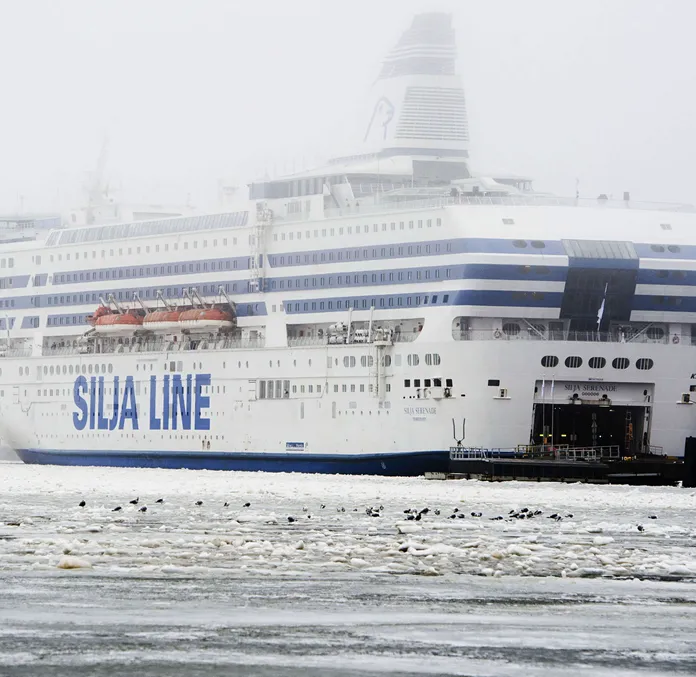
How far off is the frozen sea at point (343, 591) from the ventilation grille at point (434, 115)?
31151mm

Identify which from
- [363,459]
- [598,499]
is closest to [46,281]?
[363,459]

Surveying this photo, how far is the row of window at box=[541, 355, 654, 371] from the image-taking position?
56.2 meters

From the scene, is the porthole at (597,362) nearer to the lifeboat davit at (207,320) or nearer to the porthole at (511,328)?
the porthole at (511,328)

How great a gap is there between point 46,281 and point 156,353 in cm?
878

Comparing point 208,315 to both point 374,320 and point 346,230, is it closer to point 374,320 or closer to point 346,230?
point 346,230

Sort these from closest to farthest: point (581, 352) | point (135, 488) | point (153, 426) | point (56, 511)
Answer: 1. point (56, 511)
2. point (135, 488)
3. point (581, 352)
4. point (153, 426)

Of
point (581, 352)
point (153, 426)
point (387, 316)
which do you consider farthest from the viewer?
point (153, 426)

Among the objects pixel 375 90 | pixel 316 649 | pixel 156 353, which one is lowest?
pixel 316 649

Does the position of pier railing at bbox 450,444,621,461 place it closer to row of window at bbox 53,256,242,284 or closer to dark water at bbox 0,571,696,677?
row of window at bbox 53,256,242,284

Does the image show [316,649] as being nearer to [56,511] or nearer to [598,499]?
[56,511]

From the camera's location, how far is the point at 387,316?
60.1 metres

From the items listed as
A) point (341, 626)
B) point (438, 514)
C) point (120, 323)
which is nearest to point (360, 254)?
point (120, 323)

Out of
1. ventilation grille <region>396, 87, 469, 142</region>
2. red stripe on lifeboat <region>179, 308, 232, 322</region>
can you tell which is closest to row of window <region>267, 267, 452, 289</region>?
red stripe on lifeboat <region>179, 308, 232, 322</region>

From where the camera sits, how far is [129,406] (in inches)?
2682
